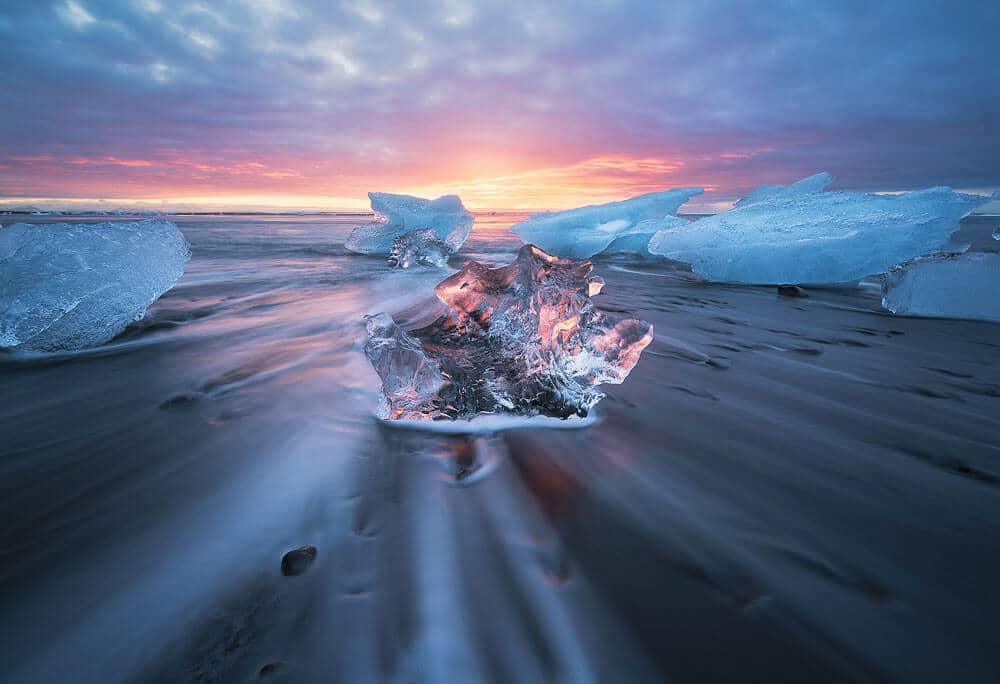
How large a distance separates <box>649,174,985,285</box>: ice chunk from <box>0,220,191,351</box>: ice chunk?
15.6ft

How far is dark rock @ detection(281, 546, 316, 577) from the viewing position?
869mm

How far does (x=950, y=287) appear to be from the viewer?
3209 mm

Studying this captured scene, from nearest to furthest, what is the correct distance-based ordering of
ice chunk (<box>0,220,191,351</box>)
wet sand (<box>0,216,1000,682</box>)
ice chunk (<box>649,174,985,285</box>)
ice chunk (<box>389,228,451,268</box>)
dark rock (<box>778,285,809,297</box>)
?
1. wet sand (<box>0,216,1000,682</box>)
2. ice chunk (<box>0,220,191,351</box>)
3. ice chunk (<box>649,174,985,285</box>)
4. dark rock (<box>778,285,809,297</box>)
5. ice chunk (<box>389,228,451,268</box>)

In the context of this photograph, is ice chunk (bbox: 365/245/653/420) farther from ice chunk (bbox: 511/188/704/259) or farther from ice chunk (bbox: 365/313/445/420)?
ice chunk (bbox: 511/188/704/259)

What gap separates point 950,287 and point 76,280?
19.7 feet

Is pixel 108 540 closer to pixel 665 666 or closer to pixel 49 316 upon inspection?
pixel 665 666

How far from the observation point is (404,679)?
0.67 m

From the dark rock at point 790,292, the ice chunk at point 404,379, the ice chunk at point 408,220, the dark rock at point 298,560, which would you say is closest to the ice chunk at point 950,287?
the dark rock at point 790,292

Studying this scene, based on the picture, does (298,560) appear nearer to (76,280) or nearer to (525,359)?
(525,359)

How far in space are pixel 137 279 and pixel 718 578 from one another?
341cm

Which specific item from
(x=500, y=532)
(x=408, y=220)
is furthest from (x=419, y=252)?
(x=500, y=532)

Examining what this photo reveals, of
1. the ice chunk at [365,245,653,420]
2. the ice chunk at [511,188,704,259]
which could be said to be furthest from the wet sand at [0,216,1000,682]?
the ice chunk at [511,188,704,259]

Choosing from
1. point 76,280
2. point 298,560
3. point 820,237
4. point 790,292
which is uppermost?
point 820,237

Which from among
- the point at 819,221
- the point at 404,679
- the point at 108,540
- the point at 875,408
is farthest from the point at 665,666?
the point at 819,221
